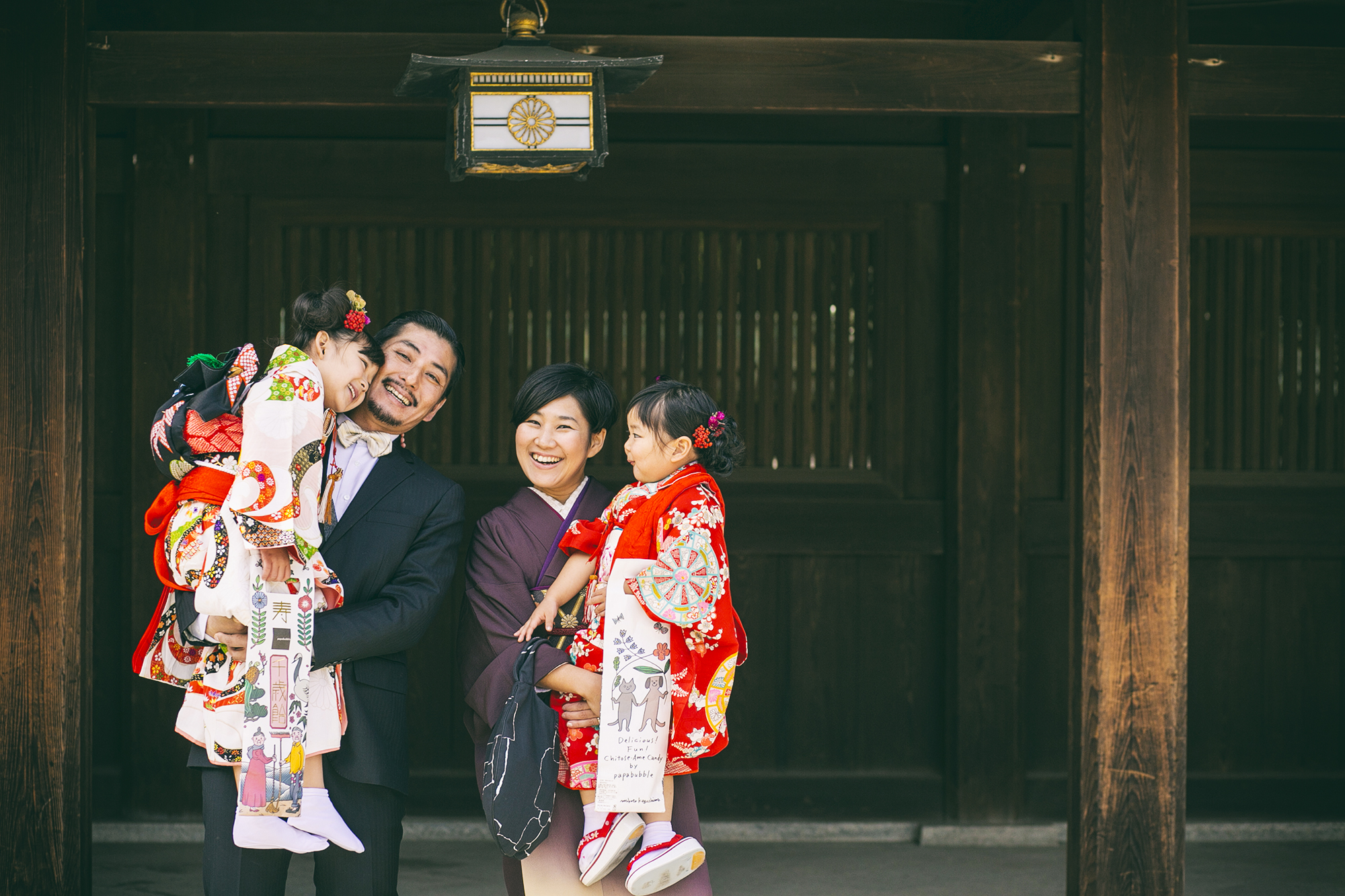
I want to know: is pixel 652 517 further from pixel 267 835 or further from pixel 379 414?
pixel 267 835

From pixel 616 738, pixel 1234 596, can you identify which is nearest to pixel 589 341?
pixel 616 738

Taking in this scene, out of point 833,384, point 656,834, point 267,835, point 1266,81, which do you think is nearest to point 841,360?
point 833,384

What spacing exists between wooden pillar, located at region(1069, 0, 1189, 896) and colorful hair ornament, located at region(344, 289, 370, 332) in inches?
84.1

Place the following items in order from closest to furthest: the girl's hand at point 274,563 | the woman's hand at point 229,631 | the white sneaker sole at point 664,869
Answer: the girl's hand at point 274,563 < the woman's hand at point 229,631 < the white sneaker sole at point 664,869

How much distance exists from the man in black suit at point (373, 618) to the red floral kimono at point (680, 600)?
44cm

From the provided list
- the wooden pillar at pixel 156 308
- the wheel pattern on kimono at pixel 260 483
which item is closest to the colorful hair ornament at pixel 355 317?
the wheel pattern on kimono at pixel 260 483

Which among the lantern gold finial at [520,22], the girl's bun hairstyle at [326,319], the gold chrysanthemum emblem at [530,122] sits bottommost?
the girl's bun hairstyle at [326,319]

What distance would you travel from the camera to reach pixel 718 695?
3.47 m

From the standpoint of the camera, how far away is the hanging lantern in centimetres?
342

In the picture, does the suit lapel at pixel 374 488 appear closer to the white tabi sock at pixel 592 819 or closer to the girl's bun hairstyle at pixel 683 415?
the girl's bun hairstyle at pixel 683 415

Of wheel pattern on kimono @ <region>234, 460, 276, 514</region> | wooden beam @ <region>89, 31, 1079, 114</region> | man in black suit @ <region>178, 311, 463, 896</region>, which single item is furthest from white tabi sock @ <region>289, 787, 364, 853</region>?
wooden beam @ <region>89, 31, 1079, 114</region>

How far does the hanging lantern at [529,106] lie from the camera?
11.2 feet

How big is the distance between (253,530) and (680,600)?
3.68 ft

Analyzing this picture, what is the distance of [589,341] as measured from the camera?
200 inches
